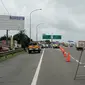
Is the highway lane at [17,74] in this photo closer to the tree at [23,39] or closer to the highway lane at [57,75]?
the highway lane at [57,75]

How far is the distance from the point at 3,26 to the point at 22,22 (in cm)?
555

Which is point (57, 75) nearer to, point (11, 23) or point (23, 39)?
point (23, 39)

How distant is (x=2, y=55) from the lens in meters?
34.3

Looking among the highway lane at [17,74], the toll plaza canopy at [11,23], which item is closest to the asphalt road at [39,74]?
the highway lane at [17,74]

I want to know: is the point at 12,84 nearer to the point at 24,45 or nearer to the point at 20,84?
the point at 20,84

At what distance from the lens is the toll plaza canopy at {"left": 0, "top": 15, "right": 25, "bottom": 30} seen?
259ft

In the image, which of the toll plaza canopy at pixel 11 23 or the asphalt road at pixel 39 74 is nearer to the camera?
the asphalt road at pixel 39 74

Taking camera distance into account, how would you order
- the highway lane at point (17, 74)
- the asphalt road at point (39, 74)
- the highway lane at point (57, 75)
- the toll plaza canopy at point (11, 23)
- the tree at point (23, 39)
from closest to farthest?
the highway lane at point (57, 75) < the asphalt road at point (39, 74) < the highway lane at point (17, 74) < the tree at point (23, 39) < the toll plaza canopy at point (11, 23)

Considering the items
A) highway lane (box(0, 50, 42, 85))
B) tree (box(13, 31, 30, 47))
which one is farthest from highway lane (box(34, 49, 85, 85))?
tree (box(13, 31, 30, 47))

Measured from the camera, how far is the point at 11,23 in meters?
79.8

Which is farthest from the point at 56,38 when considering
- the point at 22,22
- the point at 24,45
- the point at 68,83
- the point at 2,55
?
the point at 68,83

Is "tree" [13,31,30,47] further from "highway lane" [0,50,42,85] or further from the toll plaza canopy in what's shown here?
"highway lane" [0,50,42,85]

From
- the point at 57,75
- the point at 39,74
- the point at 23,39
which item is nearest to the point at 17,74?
the point at 39,74

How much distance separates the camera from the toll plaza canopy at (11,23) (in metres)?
79.0
